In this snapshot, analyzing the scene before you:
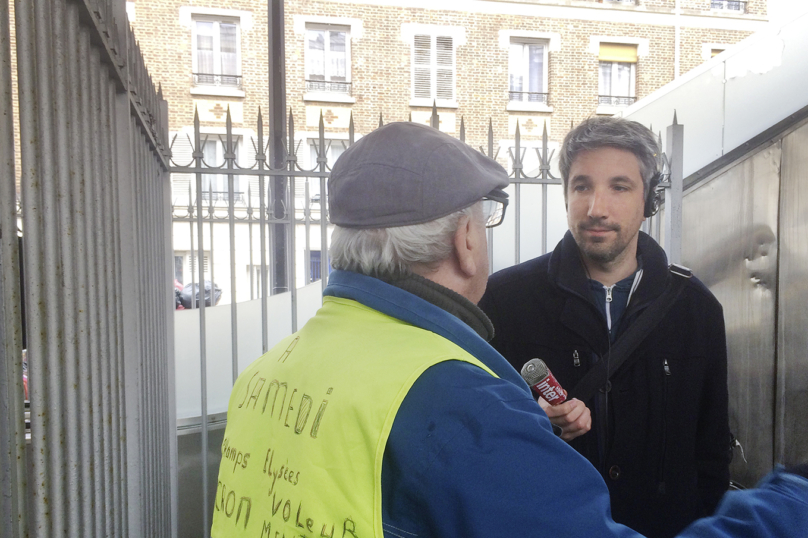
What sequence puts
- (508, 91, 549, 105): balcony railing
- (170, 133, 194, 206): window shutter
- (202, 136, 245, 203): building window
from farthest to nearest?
(508, 91, 549, 105): balcony railing
(170, 133, 194, 206): window shutter
(202, 136, 245, 203): building window

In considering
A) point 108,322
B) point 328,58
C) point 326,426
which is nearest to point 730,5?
point 328,58

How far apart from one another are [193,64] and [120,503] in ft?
62.2

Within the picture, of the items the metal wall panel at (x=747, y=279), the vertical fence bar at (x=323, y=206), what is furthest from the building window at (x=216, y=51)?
the metal wall panel at (x=747, y=279)

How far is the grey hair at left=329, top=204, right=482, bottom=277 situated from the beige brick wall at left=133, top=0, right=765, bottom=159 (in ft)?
58.4

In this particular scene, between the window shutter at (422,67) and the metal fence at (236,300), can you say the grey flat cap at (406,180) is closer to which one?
the metal fence at (236,300)

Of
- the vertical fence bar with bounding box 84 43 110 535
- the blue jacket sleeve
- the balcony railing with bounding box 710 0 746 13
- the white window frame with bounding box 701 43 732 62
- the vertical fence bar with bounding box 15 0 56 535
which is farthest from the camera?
the balcony railing with bounding box 710 0 746 13

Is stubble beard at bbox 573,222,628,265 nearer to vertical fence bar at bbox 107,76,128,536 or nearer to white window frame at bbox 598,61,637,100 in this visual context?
vertical fence bar at bbox 107,76,128,536

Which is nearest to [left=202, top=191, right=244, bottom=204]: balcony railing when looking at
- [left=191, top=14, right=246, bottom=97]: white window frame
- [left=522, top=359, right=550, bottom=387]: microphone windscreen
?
[left=522, top=359, right=550, bottom=387]: microphone windscreen

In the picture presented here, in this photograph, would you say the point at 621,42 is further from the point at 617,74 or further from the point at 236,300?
the point at 236,300

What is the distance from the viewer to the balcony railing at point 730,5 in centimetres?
2227

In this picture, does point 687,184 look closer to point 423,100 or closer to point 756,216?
point 756,216

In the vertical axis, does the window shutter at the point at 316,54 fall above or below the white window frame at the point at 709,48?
below

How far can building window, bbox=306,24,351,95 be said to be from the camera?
61.7 feet

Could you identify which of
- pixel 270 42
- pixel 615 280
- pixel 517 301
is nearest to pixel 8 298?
pixel 517 301
